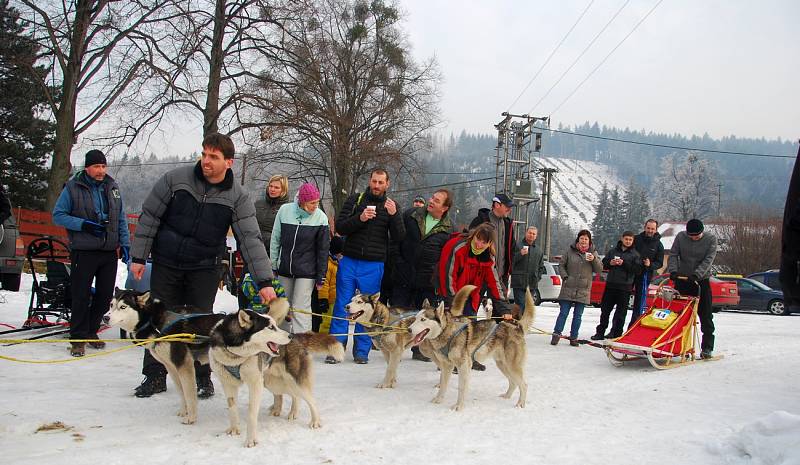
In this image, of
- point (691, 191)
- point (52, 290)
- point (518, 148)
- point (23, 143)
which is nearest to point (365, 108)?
point (518, 148)

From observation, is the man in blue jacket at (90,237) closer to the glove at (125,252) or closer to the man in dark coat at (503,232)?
the glove at (125,252)

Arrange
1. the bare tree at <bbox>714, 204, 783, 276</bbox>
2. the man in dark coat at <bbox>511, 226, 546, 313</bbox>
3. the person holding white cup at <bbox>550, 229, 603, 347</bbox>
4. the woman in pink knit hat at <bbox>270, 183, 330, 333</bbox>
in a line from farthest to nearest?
1. the bare tree at <bbox>714, 204, 783, 276</bbox>
2. the man in dark coat at <bbox>511, 226, 546, 313</bbox>
3. the person holding white cup at <bbox>550, 229, 603, 347</bbox>
4. the woman in pink knit hat at <bbox>270, 183, 330, 333</bbox>

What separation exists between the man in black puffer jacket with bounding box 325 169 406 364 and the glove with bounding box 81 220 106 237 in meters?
2.42

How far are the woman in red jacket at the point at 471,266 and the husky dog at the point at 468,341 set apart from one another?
2.67 feet

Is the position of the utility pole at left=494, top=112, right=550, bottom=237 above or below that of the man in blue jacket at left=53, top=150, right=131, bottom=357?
above

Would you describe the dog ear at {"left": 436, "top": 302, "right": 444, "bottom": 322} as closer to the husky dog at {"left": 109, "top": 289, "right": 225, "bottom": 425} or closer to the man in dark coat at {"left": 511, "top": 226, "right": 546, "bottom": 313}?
the husky dog at {"left": 109, "top": 289, "right": 225, "bottom": 425}

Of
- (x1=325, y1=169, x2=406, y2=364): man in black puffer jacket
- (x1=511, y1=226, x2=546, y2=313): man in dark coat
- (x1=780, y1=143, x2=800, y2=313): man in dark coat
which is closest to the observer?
(x1=780, y1=143, x2=800, y2=313): man in dark coat

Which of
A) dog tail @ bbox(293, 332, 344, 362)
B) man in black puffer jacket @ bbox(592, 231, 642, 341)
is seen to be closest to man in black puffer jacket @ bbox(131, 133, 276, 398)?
dog tail @ bbox(293, 332, 344, 362)

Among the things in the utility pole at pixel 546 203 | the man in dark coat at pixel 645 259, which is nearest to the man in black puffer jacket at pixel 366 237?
the man in dark coat at pixel 645 259

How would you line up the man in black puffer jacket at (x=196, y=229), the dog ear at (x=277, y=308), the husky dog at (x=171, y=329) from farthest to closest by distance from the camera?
the man in black puffer jacket at (x=196, y=229) → the dog ear at (x=277, y=308) → the husky dog at (x=171, y=329)

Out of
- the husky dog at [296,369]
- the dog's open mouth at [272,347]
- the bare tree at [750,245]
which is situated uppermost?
the bare tree at [750,245]

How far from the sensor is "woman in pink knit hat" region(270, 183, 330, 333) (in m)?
6.30

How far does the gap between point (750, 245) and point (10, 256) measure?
140 feet

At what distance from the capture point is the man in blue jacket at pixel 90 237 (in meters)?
5.68
